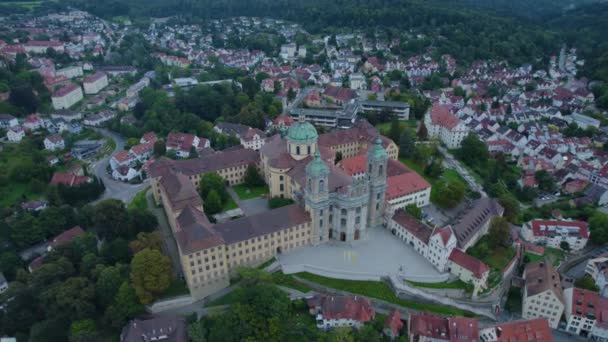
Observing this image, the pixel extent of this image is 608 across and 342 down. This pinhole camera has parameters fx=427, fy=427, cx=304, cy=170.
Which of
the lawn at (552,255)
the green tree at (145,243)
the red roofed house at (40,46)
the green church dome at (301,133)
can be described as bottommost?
the lawn at (552,255)

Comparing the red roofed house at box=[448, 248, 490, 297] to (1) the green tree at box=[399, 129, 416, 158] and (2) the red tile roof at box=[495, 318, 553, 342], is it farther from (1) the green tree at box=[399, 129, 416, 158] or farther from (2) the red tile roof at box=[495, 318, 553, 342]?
(1) the green tree at box=[399, 129, 416, 158]

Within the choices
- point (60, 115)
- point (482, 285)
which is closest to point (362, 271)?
point (482, 285)

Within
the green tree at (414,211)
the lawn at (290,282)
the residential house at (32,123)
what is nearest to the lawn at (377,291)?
the lawn at (290,282)

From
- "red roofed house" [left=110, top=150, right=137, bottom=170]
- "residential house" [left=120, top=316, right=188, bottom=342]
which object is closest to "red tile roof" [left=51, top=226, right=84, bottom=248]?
"residential house" [left=120, top=316, right=188, bottom=342]

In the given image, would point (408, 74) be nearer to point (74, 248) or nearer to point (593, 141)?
point (593, 141)

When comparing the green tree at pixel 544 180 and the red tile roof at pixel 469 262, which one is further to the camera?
the green tree at pixel 544 180

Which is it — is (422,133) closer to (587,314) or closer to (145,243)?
(587,314)

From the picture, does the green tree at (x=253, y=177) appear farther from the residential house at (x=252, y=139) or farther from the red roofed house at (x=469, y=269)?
the red roofed house at (x=469, y=269)

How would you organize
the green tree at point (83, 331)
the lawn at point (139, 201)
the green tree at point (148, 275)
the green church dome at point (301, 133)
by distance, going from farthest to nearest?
the lawn at point (139, 201)
the green church dome at point (301, 133)
the green tree at point (148, 275)
the green tree at point (83, 331)

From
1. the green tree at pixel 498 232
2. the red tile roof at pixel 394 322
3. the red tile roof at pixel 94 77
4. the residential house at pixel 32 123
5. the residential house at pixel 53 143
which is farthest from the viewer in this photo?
the red tile roof at pixel 94 77
